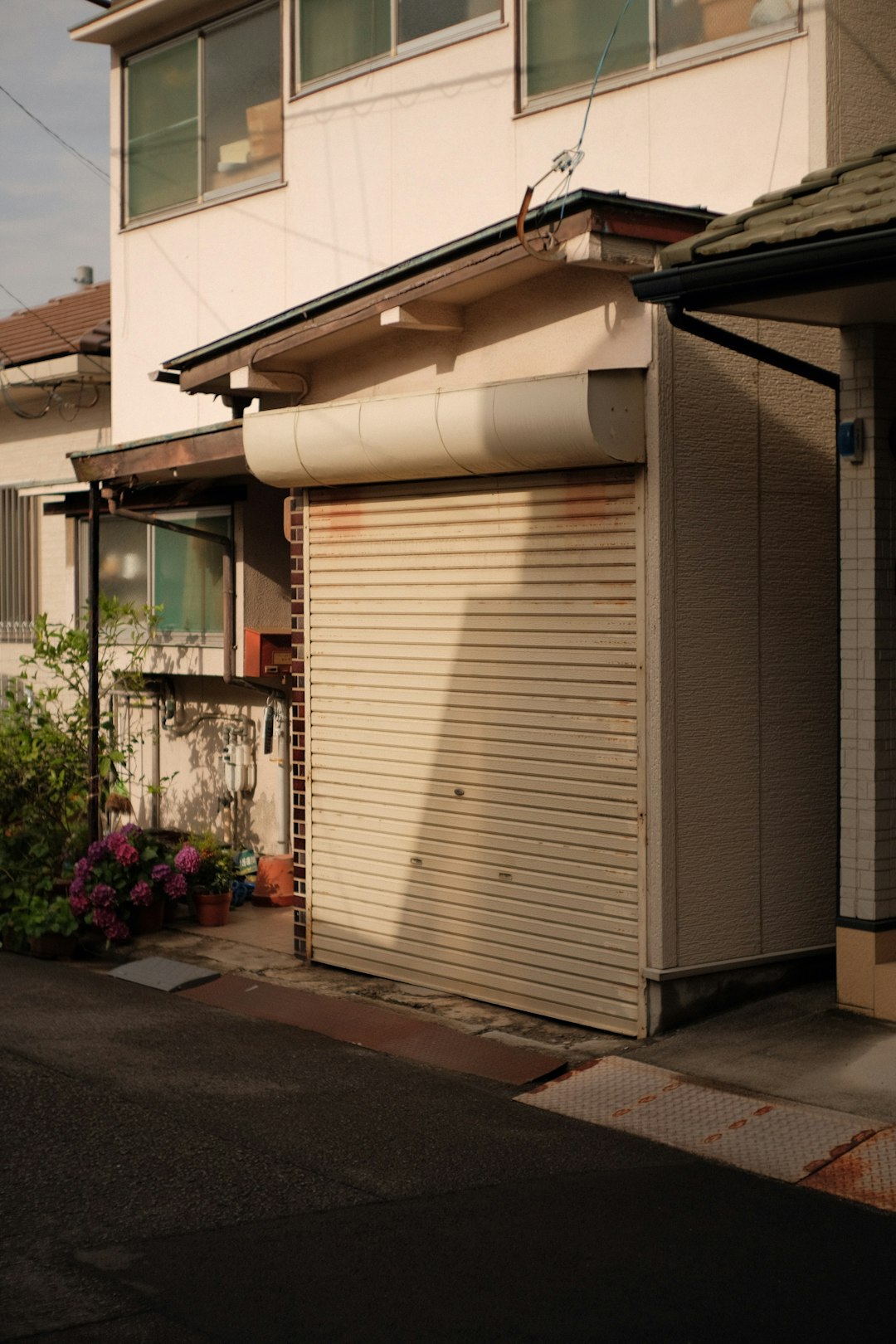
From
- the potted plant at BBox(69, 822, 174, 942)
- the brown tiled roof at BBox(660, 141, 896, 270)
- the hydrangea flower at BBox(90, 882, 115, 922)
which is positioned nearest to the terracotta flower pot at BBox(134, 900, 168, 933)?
the potted plant at BBox(69, 822, 174, 942)

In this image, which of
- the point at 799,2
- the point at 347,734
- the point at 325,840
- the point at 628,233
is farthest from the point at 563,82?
the point at 325,840

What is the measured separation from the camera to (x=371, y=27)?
37.0ft

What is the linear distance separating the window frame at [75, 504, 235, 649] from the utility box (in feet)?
3.04

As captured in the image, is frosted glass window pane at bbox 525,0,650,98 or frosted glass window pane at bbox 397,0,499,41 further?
frosted glass window pane at bbox 397,0,499,41

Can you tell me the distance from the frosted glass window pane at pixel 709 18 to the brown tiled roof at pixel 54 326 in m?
6.86

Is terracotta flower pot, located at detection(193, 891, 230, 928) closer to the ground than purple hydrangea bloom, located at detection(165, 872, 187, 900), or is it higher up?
closer to the ground

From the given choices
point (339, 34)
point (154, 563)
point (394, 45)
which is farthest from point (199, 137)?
point (154, 563)

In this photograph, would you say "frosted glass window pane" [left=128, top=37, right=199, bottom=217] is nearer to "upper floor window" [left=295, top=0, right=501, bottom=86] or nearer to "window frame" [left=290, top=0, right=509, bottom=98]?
"window frame" [left=290, top=0, right=509, bottom=98]

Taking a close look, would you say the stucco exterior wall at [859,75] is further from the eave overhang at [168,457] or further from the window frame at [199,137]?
the window frame at [199,137]

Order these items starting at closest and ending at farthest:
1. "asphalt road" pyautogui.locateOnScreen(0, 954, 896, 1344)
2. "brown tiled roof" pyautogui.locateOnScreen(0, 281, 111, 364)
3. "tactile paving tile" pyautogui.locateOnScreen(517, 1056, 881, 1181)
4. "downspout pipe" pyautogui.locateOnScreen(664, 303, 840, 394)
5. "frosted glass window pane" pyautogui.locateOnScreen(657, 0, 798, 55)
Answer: "asphalt road" pyautogui.locateOnScreen(0, 954, 896, 1344)
"tactile paving tile" pyautogui.locateOnScreen(517, 1056, 881, 1181)
"downspout pipe" pyautogui.locateOnScreen(664, 303, 840, 394)
"frosted glass window pane" pyautogui.locateOnScreen(657, 0, 798, 55)
"brown tiled roof" pyautogui.locateOnScreen(0, 281, 111, 364)

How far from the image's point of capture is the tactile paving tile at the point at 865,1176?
18.3 feet

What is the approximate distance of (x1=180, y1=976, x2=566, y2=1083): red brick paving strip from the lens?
741 centimetres

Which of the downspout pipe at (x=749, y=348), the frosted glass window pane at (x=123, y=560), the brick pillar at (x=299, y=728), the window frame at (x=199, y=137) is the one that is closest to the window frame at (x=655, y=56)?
the downspout pipe at (x=749, y=348)

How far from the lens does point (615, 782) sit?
25.8 ft
